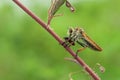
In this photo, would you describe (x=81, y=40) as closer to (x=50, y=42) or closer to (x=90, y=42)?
(x=90, y=42)

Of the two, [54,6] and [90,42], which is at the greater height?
[54,6]

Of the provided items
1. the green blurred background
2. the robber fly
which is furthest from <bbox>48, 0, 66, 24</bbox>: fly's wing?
the green blurred background

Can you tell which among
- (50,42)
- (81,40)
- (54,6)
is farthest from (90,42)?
(50,42)

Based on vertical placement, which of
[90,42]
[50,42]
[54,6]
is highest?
[54,6]

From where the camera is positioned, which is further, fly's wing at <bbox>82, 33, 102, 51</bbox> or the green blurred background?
the green blurred background

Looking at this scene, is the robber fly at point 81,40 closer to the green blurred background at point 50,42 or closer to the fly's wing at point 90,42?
the fly's wing at point 90,42

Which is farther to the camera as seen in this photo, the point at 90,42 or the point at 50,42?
the point at 50,42

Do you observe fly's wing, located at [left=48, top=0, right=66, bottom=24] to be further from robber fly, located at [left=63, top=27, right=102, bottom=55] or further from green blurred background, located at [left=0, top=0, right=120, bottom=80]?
green blurred background, located at [left=0, top=0, right=120, bottom=80]

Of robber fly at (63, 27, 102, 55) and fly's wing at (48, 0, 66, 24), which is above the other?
fly's wing at (48, 0, 66, 24)

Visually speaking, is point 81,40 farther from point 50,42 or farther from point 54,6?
point 50,42

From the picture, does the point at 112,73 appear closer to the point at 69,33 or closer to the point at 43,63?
the point at 43,63
